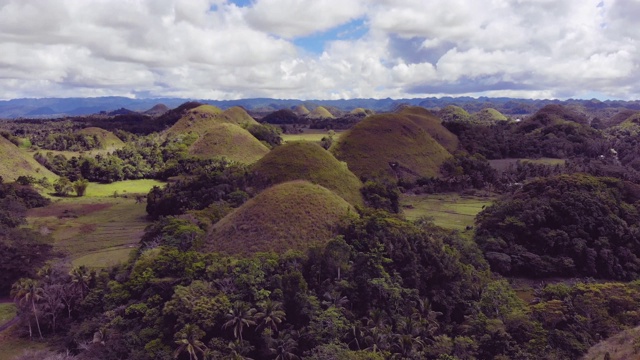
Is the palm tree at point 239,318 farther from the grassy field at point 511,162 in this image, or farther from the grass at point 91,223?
the grassy field at point 511,162

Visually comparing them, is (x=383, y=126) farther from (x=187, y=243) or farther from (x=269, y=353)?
(x=269, y=353)

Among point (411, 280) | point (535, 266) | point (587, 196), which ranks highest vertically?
point (587, 196)

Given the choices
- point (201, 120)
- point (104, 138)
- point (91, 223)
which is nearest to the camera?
point (91, 223)

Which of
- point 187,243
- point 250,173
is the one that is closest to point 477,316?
point 187,243

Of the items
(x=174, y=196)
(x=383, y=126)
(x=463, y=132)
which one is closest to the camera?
(x=174, y=196)

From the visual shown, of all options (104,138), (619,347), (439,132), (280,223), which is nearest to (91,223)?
(280,223)

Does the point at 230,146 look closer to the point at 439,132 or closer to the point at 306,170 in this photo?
the point at 306,170
